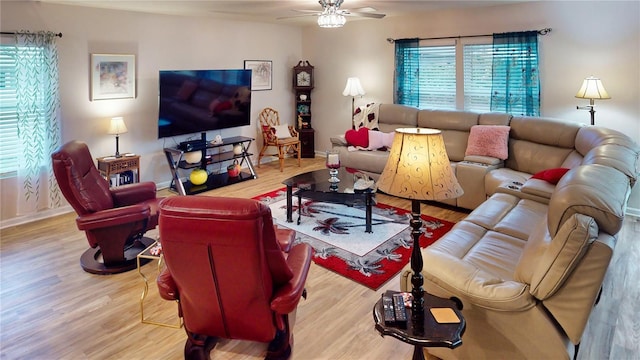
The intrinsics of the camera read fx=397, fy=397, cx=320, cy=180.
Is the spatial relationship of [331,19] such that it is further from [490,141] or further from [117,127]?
[117,127]

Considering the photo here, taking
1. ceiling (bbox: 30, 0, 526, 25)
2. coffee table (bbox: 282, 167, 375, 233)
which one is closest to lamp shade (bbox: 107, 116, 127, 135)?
ceiling (bbox: 30, 0, 526, 25)

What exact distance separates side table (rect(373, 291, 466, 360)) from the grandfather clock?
5742mm

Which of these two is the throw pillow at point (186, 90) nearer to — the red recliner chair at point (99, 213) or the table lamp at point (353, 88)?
the red recliner chair at point (99, 213)

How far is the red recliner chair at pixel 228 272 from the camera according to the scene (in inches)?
69.4

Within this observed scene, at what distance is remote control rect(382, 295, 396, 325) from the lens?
69.5 inches

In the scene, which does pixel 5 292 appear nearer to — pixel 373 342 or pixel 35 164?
pixel 35 164

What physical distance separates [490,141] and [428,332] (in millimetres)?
3737

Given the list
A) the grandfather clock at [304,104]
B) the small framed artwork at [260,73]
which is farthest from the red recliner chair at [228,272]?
the grandfather clock at [304,104]

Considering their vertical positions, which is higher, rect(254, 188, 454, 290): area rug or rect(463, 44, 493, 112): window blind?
rect(463, 44, 493, 112): window blind

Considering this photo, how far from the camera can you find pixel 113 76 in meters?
4.98

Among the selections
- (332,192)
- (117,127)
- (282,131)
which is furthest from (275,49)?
(332,192)

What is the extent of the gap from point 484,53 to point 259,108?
3697 millimetres

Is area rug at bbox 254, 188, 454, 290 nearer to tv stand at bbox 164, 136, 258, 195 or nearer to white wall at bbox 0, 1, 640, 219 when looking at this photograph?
tv stand at bbox 164, 136, 258, 195

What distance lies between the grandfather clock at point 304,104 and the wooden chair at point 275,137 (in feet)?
0.82
